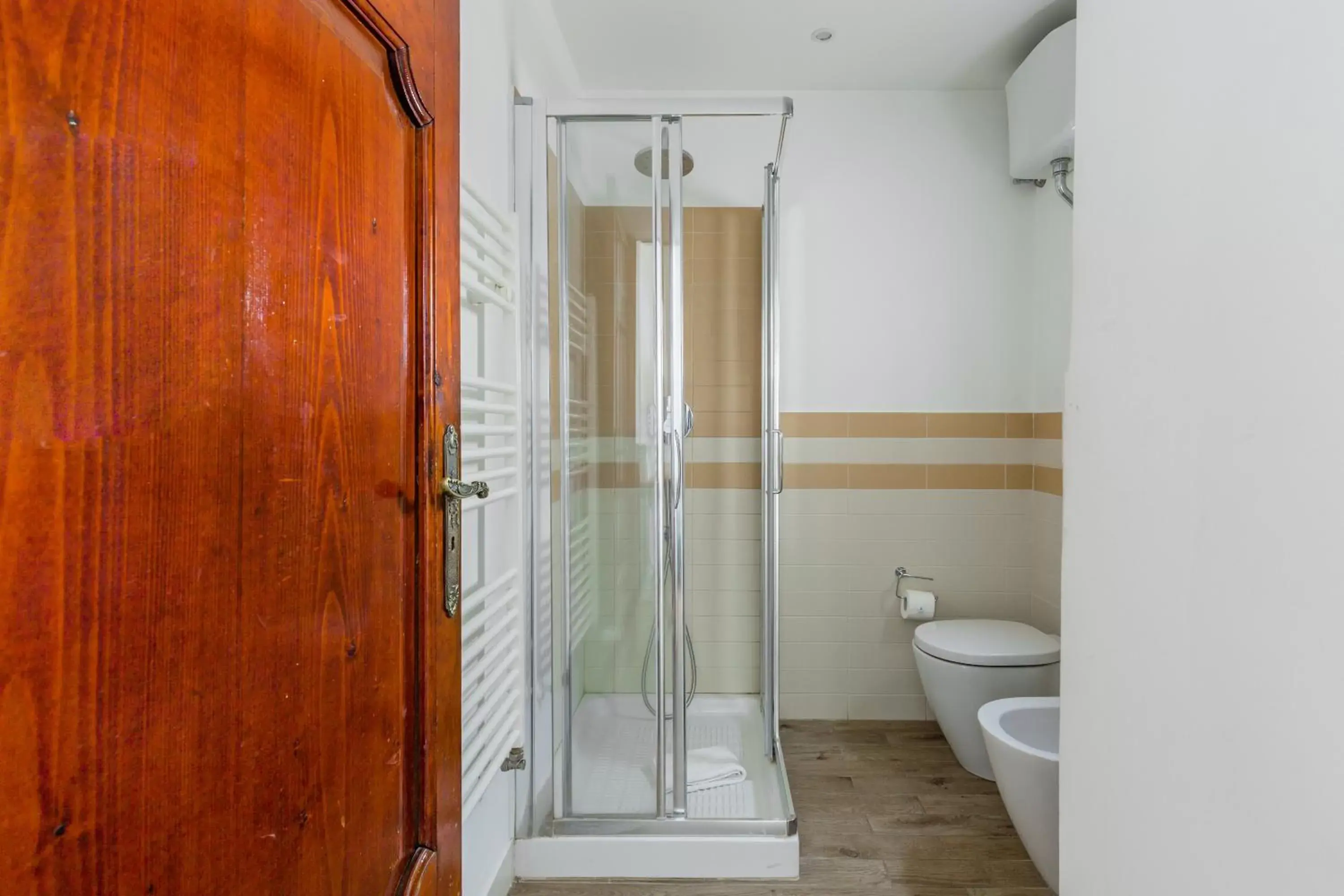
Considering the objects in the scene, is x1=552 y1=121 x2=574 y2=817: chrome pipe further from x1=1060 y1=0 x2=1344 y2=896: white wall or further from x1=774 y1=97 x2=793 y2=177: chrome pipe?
x1=1060 y1=0 x2=1344 y2=896: white wall

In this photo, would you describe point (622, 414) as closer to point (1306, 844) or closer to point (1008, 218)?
point (1306, 844)

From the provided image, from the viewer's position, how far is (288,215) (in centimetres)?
56

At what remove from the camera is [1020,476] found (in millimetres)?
2709

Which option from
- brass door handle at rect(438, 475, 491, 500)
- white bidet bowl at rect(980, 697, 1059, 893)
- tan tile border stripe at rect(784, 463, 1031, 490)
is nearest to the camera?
brass door handle at rect(438, 475, 491, 500)

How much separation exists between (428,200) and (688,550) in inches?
57.6

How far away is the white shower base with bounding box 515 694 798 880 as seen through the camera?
175cm

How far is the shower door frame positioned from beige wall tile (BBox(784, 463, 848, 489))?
3.22ft

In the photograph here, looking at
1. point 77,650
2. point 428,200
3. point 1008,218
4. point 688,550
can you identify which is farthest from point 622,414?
point 1008,218

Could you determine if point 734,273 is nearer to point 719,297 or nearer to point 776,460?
point 719,297

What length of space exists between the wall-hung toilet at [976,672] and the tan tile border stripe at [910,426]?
2.42ft

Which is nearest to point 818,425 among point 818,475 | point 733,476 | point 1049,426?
point 818,475

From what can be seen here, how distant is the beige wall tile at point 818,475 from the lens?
9.00 feet

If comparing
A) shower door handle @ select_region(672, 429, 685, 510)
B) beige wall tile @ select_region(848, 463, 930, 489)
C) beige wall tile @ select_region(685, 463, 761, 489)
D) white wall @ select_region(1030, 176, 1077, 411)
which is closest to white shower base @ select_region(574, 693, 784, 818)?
shower door handle @ select_region(672, 429, 685, 510)

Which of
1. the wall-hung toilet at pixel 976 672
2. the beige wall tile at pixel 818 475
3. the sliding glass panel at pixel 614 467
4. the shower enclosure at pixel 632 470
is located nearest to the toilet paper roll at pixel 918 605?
the wall-hung toilet at pixel 976 672
